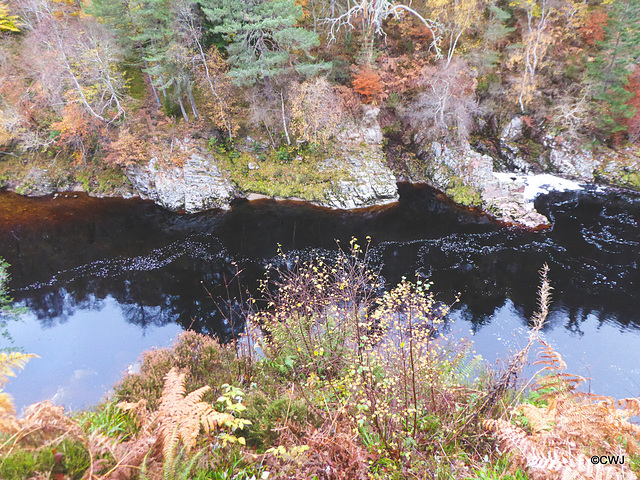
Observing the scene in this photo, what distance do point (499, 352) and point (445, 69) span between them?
55.6 feet

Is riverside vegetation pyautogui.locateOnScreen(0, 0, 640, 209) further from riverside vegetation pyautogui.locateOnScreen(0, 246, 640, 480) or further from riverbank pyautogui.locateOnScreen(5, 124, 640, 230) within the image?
riverside vegetation pyautogui.locateOnScreen(0, 246, 640, 480)

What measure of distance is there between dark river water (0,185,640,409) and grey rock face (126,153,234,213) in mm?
925

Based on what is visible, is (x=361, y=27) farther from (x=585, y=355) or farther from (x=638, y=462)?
(x=638, y=462)

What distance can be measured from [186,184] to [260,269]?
29.1 feet

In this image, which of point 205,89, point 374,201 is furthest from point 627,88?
point 205,89

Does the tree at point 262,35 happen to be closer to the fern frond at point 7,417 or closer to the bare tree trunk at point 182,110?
Result: the bare tree trunk at point 182,110

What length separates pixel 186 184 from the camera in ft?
62.2

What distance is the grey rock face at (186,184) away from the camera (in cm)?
1875

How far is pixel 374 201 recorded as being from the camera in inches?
770

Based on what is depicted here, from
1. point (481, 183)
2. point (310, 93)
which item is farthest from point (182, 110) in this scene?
point (481, 183)

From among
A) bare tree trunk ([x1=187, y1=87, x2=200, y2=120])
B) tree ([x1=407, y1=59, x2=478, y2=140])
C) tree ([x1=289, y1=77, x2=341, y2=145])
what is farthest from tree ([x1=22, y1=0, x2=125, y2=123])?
tree ([x1=407, y1=59, x2=478, y2=140])

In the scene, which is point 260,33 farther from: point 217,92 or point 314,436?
point 314,436

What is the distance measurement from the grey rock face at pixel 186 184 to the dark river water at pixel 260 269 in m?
0.92

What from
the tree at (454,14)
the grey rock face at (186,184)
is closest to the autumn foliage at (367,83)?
the tree at (454,14)
